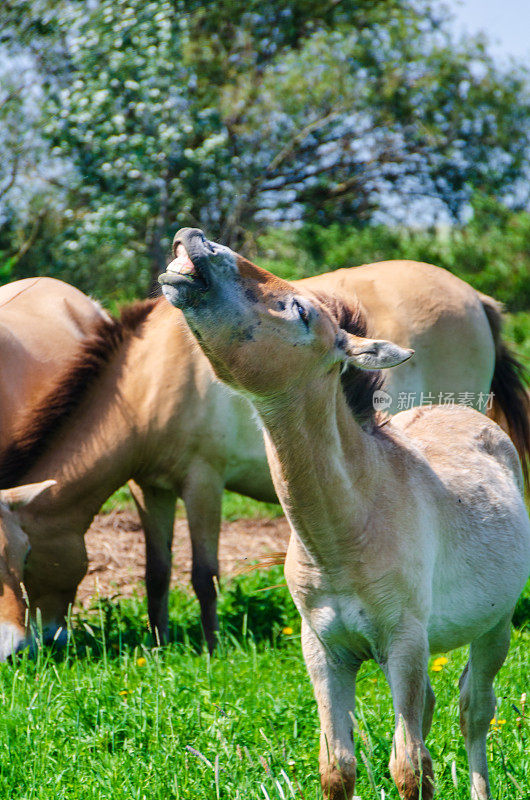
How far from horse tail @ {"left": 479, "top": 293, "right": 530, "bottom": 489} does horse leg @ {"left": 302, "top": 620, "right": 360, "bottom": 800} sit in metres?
3.11

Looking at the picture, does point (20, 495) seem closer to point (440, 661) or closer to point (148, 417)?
point (148, 417)

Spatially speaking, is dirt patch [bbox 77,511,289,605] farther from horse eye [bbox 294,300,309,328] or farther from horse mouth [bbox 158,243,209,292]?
horse mouth [bbox 158,243,209,292]

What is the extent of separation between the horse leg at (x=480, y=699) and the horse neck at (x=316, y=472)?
3.12 feet

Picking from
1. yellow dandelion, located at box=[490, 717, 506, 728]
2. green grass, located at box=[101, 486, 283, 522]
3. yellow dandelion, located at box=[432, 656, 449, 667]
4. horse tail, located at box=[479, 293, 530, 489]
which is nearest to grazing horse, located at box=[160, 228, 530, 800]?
yellow dandelion, located at box=[490, 717, 506, 728]

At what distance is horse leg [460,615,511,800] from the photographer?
3.04m

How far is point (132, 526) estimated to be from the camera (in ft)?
23.6

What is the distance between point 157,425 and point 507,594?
8.97 ft

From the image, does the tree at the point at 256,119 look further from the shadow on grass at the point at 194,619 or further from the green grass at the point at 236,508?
the shadow on grass at the point at 194,619

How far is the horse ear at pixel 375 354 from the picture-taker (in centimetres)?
239

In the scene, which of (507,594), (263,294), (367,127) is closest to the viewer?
(263,294)

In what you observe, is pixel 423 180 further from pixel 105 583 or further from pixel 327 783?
pixel 327 783

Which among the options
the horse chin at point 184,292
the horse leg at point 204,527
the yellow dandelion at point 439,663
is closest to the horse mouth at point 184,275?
the horse chin at point 184,292

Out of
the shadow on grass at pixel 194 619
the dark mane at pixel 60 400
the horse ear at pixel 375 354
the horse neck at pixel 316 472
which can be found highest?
the horse ear at pixel 375 354

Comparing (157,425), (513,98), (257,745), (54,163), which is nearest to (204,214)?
(54,163)
